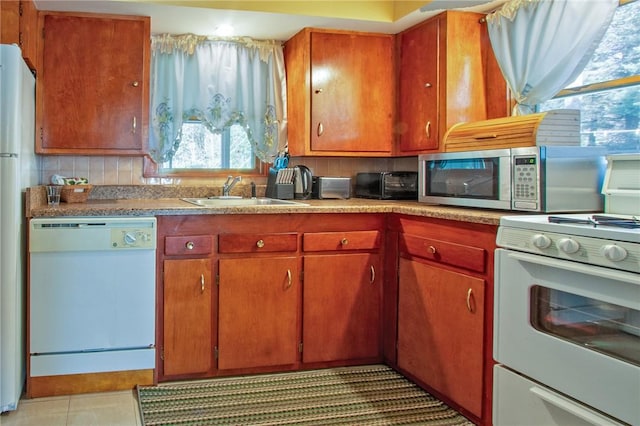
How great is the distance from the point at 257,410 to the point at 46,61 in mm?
2061

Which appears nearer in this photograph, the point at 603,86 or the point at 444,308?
the point at 444,308

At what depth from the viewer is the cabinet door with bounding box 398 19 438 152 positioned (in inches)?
128

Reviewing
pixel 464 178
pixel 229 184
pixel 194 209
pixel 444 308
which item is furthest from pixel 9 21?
pixel 444 308

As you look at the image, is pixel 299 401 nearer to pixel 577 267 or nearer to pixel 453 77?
pixel 577 267

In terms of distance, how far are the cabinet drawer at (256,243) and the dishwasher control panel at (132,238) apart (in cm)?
33

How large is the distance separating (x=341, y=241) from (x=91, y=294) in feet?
3.97

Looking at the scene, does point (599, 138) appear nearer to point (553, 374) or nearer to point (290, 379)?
point (553, 374)

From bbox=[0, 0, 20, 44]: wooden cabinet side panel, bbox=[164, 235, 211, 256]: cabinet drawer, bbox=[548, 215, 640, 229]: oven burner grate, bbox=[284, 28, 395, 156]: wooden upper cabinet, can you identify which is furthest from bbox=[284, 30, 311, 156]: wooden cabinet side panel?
bbox=[548, 215, 640, 229]: oven burner grate

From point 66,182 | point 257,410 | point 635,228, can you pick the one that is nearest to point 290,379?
point 257,410

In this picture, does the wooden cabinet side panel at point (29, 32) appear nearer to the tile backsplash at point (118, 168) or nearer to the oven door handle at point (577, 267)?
the tile backsplash at point (118, 168)

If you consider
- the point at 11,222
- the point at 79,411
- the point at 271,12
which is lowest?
the point at 79,411

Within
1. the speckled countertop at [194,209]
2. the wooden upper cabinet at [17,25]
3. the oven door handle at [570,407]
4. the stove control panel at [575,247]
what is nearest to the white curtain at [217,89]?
the speckled countertop at [194,209]

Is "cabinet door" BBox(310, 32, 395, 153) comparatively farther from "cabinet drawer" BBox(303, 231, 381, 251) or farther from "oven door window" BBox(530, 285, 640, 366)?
"oven door window" BBox(530, 285, 640, 366)

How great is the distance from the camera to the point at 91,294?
8.63ft
